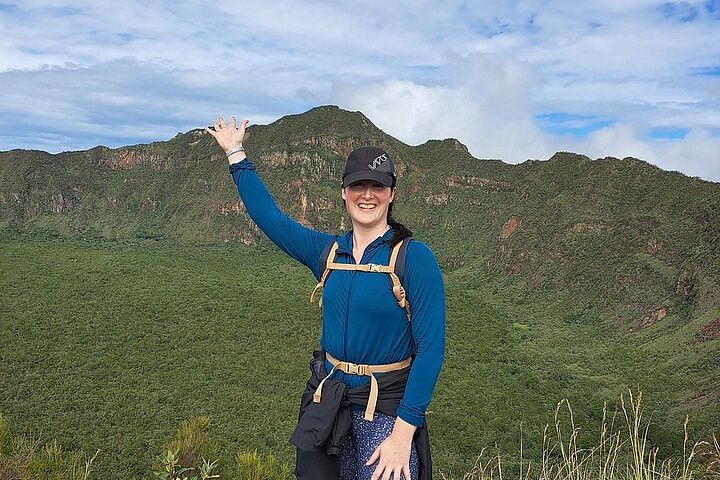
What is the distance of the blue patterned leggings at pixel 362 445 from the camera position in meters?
2.31

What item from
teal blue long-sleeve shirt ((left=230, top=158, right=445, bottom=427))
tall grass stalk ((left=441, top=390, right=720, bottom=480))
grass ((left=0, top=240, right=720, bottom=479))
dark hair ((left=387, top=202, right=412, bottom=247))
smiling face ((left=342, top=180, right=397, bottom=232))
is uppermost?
smiling face ((left=342, top=180, right=397, bottom=232))

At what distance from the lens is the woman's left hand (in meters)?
2.17

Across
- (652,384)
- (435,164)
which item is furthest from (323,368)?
(435,164)

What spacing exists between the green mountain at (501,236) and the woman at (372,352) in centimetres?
1350

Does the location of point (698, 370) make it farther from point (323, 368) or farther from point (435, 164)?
point (435, 164)

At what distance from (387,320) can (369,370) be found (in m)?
0.23

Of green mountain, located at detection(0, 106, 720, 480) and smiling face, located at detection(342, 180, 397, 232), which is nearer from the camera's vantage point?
smiling face, located at detection(342, 180, 397, 232)

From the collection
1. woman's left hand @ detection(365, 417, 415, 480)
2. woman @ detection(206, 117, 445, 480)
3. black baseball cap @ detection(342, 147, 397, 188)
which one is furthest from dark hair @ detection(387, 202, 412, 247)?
woman's left hand @ detection(365, 417, 415, 480)

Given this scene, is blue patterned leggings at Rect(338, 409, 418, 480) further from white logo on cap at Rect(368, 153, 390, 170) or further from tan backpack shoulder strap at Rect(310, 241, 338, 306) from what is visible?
white logo on cap at Rect(368, 153, 390, 170)

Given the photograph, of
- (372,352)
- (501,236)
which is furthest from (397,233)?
(501,236)

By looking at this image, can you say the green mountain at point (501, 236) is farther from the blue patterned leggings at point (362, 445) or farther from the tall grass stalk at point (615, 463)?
the blue patterned leggings at point (362, 445)

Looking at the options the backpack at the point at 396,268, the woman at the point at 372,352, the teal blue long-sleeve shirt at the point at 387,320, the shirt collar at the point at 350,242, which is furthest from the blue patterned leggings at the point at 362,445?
the shirt collar at the point at 350,242

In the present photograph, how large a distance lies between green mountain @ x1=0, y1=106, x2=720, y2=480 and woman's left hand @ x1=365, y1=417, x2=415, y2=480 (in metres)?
13.6

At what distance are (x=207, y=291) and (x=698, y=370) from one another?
97.3 feet
